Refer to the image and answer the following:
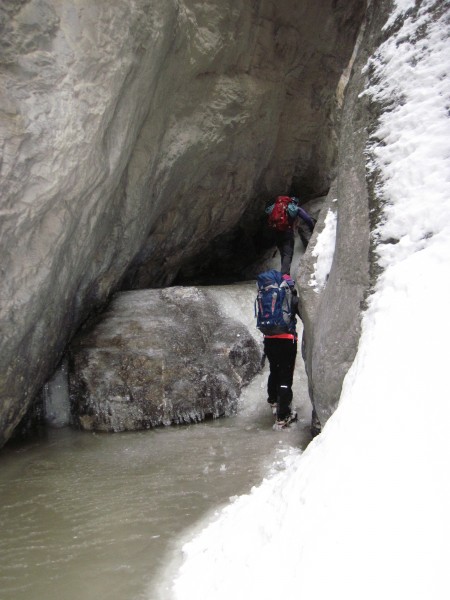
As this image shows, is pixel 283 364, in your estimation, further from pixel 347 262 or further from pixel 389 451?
pixel 389 451

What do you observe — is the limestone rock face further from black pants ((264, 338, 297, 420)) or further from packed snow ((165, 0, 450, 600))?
packed snow ((165, 0, 450, 600))

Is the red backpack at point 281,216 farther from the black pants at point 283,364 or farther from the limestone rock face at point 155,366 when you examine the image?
the black pants at point 283,364

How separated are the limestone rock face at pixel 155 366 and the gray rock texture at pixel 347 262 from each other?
73.1 inches

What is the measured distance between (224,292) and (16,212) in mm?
4378

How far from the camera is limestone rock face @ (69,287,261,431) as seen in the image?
21.0 feet

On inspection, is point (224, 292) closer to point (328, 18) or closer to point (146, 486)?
point (146, 486)

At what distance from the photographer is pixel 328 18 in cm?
915

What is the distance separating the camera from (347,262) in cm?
444

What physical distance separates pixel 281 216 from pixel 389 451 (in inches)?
283

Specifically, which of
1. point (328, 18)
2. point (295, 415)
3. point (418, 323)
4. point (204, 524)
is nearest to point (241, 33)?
point (328, 18)


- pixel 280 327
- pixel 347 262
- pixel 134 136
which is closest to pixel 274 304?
pixel 280 327

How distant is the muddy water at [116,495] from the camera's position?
3.24m

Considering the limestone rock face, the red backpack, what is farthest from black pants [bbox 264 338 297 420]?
the red backpack

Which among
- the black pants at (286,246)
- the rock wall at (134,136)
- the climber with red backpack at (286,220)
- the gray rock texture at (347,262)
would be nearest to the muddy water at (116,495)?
the rock wall at (134,136)
